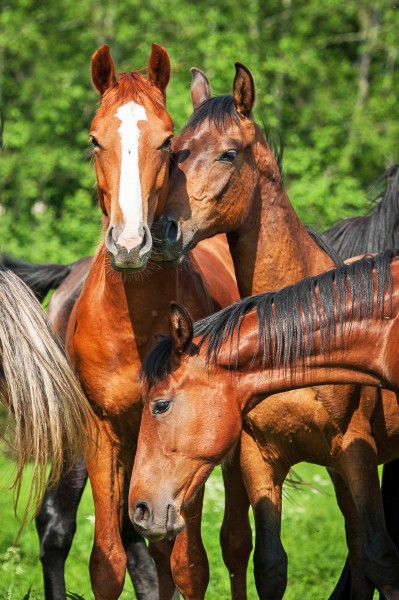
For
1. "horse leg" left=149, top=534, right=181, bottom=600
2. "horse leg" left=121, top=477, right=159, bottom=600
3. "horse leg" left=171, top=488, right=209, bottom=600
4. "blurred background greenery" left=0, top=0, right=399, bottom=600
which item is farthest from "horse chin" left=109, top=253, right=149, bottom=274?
"blurred background greenery" left=0, top=0, right=399, bottom=600

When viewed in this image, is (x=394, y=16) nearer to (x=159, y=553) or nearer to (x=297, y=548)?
(x=297, y=548)

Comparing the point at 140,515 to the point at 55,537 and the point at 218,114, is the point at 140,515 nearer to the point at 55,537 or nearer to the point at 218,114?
the point at 218,114

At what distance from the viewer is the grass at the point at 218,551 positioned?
677cm

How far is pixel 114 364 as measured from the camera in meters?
5.16

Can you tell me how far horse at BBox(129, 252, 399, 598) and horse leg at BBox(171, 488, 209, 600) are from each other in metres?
0.90

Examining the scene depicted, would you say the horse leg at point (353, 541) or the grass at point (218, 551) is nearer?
the horse leg at point (353, 541)

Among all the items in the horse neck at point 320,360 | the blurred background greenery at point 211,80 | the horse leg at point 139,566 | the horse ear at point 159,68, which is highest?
the blurred background greenery at point 211,80

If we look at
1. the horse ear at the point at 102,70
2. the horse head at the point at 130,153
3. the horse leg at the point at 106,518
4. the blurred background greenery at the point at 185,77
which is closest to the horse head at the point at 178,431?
A: the horse head at the point at 130,153

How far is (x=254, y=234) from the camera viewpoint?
5316 mm

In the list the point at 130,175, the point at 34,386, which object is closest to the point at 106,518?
the point at 34,386

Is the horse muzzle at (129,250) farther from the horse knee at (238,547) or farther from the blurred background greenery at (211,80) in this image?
the blurred background greenery at (211,80)

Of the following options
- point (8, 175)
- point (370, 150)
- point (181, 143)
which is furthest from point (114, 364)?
point (370, 150)

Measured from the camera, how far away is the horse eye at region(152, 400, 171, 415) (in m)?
4.38

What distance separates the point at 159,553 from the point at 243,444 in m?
0.93
